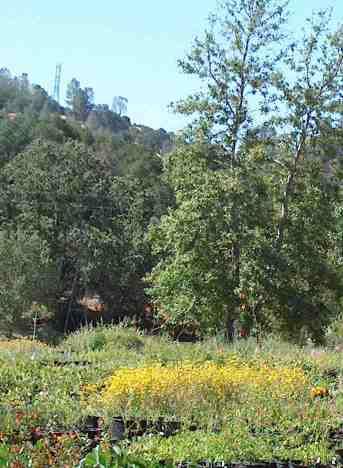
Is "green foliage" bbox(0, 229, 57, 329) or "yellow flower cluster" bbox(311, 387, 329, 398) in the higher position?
"green foliage" bbox(0, 229, 57, 329)

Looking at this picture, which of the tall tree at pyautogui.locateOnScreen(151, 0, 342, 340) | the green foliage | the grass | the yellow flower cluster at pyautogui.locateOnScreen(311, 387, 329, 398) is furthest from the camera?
the green foliage

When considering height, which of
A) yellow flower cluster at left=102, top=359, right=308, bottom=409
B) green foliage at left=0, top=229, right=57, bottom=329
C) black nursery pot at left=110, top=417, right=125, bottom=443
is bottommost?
black nursery pot at left=110, top=417, right=125, bottom=443

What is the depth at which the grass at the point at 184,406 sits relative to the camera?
5953 millimetres

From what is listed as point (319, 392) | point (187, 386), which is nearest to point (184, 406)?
point (187, 386)

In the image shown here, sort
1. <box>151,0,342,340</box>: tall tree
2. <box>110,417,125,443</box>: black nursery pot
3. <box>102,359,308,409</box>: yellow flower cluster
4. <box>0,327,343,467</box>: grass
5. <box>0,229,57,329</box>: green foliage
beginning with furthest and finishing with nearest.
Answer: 1. <box>0,229,57,329</box>: green foliage
2. <box>151,0,342,340</box>: tall tree
3. <box>102,359,308,409</box>: yellow flower cluster
4. <box>110,417,125,443</box>: black nursery pot
5. <box>0,327,343,467</box>: grass

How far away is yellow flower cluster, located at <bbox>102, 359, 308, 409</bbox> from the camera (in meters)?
7.19

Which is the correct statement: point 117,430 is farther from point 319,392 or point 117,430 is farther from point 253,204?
point 253,204

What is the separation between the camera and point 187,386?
7.36m

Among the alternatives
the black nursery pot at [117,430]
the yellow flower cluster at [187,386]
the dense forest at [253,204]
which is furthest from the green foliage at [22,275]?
the black nursery pot at [117,430]

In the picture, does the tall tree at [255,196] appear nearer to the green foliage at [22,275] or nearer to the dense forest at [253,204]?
the dense forest at [253,204]

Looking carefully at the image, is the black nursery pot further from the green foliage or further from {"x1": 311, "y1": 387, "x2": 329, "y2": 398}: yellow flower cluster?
the green foliage

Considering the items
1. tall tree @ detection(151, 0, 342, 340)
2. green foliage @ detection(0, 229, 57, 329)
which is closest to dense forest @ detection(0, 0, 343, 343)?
tall tree @ detection(151, 0, 342, 340)

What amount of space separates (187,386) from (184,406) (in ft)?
0.80

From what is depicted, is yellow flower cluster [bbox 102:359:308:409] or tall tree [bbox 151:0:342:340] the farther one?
tall tree [bbox 151:0:342:340]
